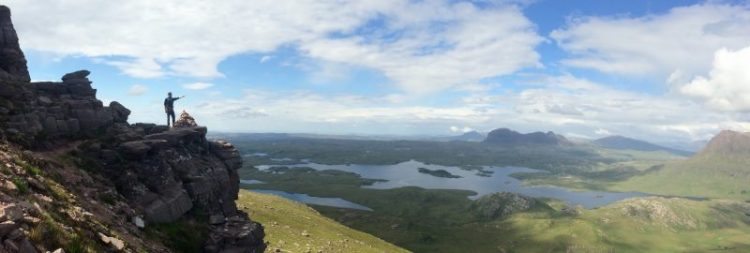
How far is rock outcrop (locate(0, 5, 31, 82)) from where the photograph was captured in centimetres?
5400

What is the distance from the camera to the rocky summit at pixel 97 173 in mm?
30266

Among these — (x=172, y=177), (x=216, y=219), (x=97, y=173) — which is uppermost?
(x=97, y=173)

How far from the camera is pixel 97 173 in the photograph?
149 feet

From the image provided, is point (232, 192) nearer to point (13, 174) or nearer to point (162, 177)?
point (162, 177)

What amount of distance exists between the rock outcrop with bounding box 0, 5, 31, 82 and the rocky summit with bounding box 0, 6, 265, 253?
0.42 feet

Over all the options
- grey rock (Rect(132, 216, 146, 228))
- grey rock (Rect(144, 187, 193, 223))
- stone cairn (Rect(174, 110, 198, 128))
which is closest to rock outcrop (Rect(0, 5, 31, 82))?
stone cairn (Rect(174, 110, 198, 128))

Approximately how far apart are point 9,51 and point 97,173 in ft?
75.3

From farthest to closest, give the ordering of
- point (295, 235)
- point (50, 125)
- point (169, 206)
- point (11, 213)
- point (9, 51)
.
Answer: point (295, 235), point (9, 51), point (169, 206), point (50, 125), point (11, 213)

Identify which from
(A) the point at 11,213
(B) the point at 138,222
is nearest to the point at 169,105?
(B) the point at 138,222

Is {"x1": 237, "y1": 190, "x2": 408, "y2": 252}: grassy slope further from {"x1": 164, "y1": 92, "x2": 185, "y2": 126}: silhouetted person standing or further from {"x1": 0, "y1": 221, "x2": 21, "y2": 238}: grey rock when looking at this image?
{"x1": 0, "y1": 221, "x2": 21, "y2": 238}: grey rock

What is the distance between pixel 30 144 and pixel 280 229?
68062 mm

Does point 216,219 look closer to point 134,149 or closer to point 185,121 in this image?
point 134,149

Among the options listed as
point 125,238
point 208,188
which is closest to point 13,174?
point 125,238

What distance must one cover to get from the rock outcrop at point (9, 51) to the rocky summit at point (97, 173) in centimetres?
13
